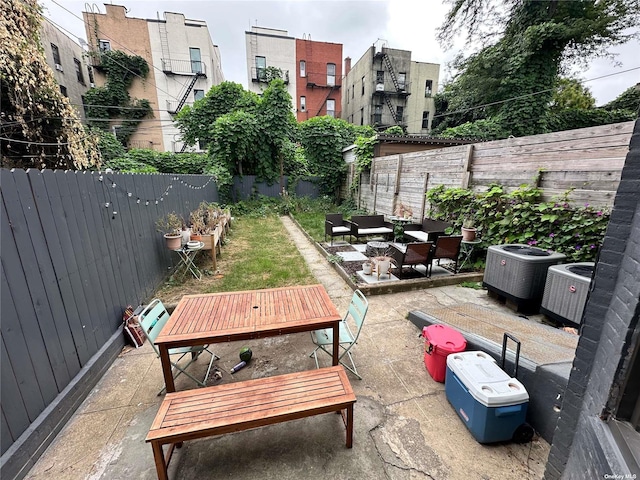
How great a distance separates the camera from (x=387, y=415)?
2.15 m

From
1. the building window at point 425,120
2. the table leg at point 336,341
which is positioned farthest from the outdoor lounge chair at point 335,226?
the building window at point 425,120

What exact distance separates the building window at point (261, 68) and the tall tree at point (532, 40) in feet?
47.8

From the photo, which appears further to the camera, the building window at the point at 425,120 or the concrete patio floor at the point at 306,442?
the building window at the point at 425,120

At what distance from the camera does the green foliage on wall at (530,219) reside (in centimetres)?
337

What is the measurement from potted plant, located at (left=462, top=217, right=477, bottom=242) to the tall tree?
439 inches

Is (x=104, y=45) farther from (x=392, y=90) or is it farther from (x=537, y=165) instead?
(x=537, y=165)

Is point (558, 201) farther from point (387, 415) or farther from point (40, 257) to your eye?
point (40, 257)

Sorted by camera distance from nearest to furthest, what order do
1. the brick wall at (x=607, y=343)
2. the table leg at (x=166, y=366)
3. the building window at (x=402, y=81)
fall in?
1. the brick wall at (x=607, y=343)
2. the table leg at (x=166, y=366)
3. the building window at (x=402, y=81)

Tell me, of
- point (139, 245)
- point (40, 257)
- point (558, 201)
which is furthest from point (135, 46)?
point (558, 201)

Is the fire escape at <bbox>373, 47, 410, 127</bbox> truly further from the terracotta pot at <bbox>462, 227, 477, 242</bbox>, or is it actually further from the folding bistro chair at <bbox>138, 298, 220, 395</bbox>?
the folding bistro chair at <bbox>138, 298, 220, 395</bbox>

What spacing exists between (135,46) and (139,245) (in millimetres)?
23195

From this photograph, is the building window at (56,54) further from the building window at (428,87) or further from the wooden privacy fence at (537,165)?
the building window at (428,87)

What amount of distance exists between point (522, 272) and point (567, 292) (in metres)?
0.57

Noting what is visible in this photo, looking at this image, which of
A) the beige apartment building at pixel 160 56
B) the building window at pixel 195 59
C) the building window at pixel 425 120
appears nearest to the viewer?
the beige apartment building at pixel 160 56
